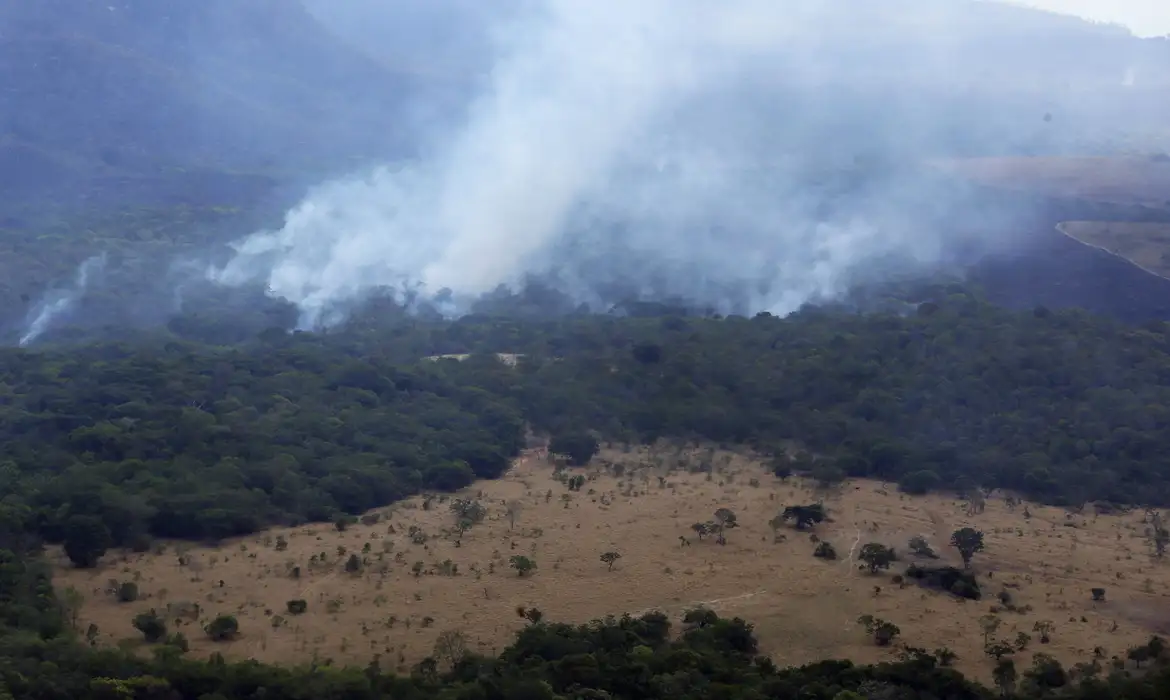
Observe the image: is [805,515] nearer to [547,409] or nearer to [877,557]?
[877,557]

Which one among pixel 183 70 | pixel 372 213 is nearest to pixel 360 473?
pixel 372 213

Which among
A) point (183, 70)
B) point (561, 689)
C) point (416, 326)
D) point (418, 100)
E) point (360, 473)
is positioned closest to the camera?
point (561, 689)

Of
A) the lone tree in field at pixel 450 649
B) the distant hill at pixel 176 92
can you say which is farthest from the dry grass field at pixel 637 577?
the distant hill at pixel 176 92

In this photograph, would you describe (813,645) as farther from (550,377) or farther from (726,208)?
(726,208)

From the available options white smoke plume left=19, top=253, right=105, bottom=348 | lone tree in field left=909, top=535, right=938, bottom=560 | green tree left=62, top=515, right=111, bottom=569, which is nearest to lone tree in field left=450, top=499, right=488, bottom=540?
green tree left=62, top=515, right=111, bottom=569

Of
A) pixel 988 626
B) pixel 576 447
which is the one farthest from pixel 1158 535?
pixel 576 447
